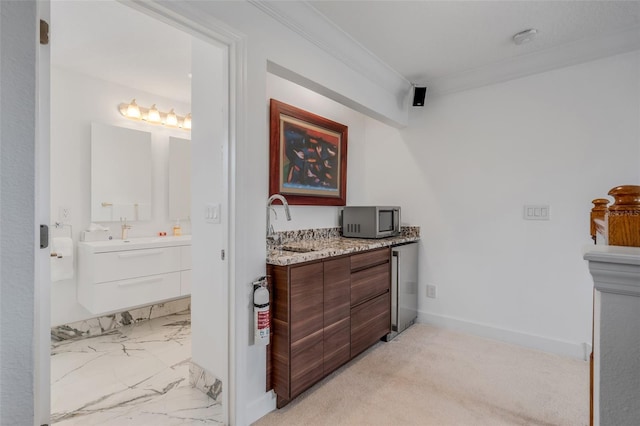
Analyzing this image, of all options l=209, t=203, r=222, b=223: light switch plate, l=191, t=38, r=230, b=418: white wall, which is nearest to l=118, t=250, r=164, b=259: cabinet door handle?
l=191, t=38, r=230, b=418: white wall

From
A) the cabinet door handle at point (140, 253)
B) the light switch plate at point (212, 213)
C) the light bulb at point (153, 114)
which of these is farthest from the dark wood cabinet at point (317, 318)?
the light bulb at point (153, 114)

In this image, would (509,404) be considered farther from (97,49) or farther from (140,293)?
(97,49)

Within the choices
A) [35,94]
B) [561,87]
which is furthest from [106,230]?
[561,87]

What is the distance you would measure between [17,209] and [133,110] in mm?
2842

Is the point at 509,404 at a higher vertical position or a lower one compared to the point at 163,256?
lower

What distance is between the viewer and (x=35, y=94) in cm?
71

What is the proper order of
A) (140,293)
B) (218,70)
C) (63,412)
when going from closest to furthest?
(63,412)
(218,70)
(140,293)

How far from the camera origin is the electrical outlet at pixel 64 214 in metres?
2.66

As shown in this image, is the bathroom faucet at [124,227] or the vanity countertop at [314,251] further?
the bathroom faucet at [124,227]

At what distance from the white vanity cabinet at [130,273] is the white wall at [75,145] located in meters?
0.14

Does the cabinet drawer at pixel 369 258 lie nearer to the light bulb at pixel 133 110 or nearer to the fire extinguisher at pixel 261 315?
the fire extinguisher at pixel 261 315

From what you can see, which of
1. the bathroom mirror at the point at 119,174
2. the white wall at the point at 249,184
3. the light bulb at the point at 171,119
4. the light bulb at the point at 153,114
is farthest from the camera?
the light bulb at the point at 171,119

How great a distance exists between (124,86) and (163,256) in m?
1.76

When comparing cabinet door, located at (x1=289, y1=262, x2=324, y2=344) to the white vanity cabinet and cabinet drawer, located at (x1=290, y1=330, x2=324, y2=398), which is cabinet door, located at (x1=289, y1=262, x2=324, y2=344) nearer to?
cabinet drawer, located at (x1=290, y1=330, x2=324, y2=398)
